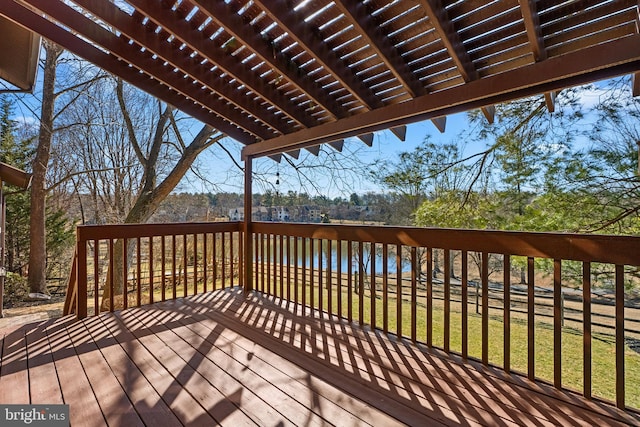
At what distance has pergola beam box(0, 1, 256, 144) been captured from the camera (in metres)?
2.40

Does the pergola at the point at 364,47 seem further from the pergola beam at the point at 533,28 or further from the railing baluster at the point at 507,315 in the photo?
the railing baluster at the point at 507,315

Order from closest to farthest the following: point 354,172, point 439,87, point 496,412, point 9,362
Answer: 1. point 496,412
2. point 9,362
3. point 439,87
4. point 354,172

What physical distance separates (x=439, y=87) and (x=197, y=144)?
723 centimetres

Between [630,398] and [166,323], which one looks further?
[630,398]

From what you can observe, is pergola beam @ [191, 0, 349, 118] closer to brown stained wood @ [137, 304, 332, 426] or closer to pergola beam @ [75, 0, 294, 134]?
pergola beam @ [75, 0, 294, 134]

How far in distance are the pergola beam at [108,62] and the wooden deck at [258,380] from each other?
2.46m

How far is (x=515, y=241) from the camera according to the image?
2.22 metres

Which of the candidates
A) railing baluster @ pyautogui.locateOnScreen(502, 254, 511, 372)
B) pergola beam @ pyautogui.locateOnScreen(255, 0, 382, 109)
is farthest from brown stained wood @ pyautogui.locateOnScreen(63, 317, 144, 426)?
pergola beam @ pyautogui.locateOnScreen(255, 0, 382, 109)

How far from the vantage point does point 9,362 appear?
2.35m

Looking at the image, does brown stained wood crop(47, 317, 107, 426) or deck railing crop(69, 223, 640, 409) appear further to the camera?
deck railing crop(69, 223, 640, 409)

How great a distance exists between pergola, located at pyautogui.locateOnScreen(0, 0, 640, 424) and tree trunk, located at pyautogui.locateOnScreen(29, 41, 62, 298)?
776cm

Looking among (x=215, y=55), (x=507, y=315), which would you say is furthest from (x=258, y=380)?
(x=215, y=55)

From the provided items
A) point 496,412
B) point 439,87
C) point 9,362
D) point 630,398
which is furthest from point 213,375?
point 630,398

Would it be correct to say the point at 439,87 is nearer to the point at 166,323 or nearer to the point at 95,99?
the point at 166,323
